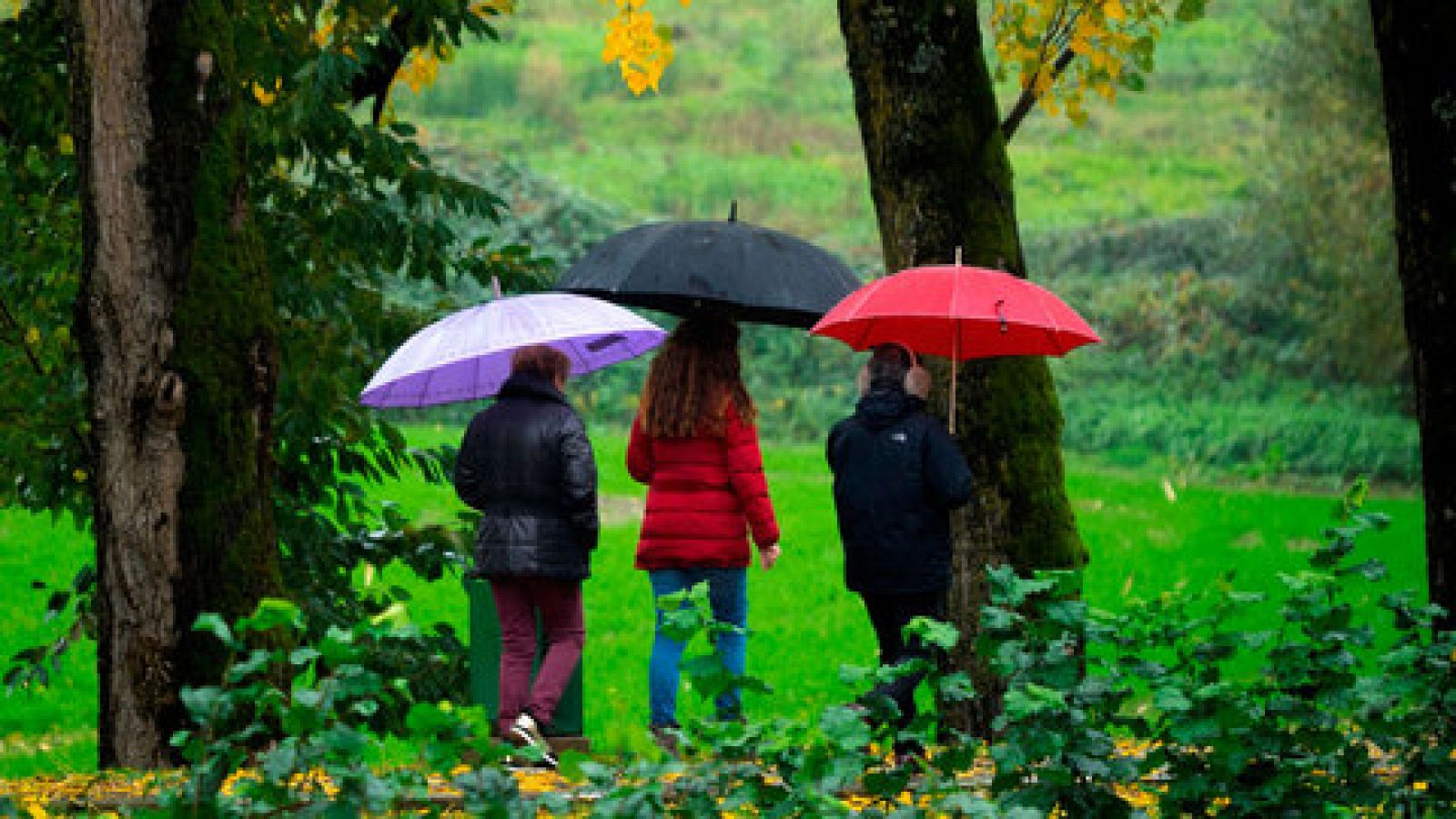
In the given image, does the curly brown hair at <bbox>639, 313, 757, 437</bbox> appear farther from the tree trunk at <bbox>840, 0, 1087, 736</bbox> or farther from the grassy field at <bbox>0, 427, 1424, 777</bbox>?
the grassy field at <bbox>0, 427, 1424, 777</bbox>

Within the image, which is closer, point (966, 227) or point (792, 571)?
point (966, 227)

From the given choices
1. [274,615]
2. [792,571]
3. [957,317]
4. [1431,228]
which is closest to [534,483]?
[957,317]

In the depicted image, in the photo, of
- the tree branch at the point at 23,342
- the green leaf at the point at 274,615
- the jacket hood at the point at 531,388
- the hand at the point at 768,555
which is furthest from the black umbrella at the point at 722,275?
the green leaf at the point at 274,615

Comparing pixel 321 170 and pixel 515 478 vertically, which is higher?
pixel 321 170

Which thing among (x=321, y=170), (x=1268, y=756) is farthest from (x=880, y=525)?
(x=321, y=170)

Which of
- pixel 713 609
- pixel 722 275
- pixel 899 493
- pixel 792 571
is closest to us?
pixel 899 493

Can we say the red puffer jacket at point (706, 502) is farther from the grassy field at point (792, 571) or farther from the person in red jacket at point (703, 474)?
the grassy field at point (792, 571)

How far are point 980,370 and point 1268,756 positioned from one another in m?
3.48

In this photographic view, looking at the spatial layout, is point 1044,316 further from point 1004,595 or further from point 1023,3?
point 1023,3

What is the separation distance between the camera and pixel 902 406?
24.0 ft

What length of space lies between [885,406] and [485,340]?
145 cm

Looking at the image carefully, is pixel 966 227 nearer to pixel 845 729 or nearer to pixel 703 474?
pixel 703 474

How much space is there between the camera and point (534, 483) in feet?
24.1

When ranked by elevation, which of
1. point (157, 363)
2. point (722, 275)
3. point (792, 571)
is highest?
point (722, 275)
